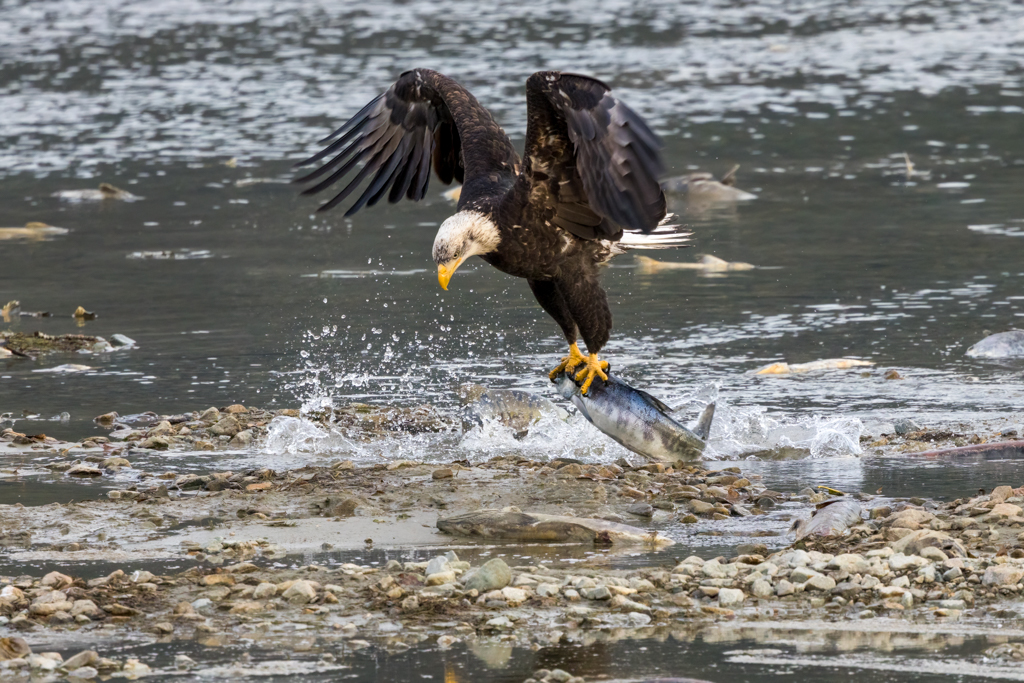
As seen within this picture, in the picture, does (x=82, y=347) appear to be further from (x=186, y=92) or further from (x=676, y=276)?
(x=186, y=92)

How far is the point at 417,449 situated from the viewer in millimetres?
6520

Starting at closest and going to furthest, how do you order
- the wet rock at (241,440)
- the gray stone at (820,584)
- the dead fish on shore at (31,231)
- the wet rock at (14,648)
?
the wet rock at (14,648) < the gray stone at (820,584) < the wet rock at (241,440) < the dead fish on shore at (31,231)

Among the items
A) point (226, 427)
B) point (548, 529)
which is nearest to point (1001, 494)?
point (548, 529)

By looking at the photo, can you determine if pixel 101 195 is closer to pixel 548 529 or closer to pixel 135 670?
pixel 548 529

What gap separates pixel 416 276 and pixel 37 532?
5.49 m

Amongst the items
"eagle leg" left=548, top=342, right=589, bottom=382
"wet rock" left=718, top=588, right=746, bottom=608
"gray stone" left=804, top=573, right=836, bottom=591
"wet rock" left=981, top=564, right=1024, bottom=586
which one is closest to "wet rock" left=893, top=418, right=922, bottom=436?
"eagle leg" left=548, top=342, right=589, bottom=382

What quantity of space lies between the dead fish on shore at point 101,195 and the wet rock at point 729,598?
10496 mm

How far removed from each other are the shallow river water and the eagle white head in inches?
32.1

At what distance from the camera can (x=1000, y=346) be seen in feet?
25.5

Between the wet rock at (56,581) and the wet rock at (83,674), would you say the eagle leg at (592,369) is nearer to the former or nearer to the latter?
the wet rock at (56,581)

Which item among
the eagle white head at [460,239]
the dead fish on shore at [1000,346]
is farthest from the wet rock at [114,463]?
the dead fish on shore at [1000,346]

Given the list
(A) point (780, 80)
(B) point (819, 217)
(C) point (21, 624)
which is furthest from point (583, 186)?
(A) point (780, 80)

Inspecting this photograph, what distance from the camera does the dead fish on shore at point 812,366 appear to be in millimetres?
7664

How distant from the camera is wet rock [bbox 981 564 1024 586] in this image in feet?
13.6
